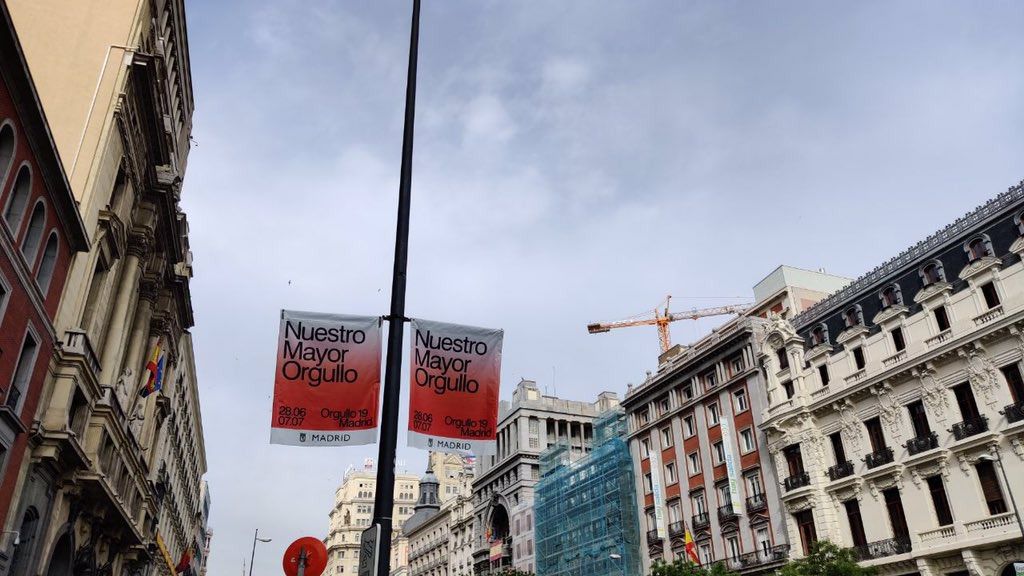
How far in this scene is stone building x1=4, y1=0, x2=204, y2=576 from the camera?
83.9 ft

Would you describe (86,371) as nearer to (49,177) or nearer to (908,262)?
(49,177)

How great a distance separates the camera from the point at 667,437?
2208 inches

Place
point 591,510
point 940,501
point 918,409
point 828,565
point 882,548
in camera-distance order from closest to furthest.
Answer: point 828,565, point 940,501, point 882,548, point 918,409, point 591,510

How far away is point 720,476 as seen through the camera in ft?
161

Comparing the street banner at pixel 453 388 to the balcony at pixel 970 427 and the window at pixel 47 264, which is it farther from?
the balcony at pixel 970 427

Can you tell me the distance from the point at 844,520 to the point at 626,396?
23339 millimetres

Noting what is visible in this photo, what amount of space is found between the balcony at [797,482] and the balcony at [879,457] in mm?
3748

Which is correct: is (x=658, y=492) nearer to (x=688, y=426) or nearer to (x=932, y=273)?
(x=688, y=426)

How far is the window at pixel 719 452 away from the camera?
49438 millimetres

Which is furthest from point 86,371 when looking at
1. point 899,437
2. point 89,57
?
point 899,437

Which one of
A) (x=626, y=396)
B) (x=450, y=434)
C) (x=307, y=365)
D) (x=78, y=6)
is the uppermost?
(x=78, y=6)

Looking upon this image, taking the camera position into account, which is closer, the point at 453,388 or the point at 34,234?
the point at 453,388

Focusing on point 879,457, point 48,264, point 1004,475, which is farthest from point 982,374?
point 48,264

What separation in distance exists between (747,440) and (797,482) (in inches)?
217
